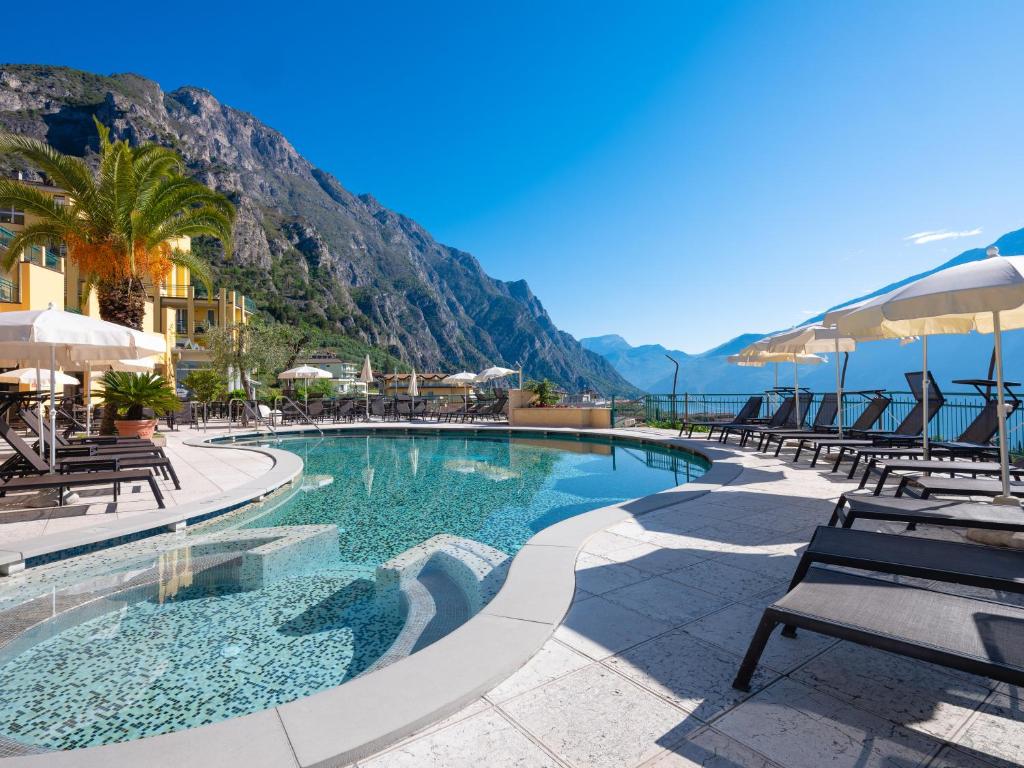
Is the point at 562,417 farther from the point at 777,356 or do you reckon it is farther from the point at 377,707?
the point at 377,707

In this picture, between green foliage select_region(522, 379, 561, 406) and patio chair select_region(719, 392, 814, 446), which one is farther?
green foliage select_region(522, 379, 561, 406)

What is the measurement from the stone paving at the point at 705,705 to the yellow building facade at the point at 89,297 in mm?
5590

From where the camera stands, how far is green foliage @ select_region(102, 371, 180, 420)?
859 centimetres

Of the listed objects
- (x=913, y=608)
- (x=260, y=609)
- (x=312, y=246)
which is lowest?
(x=260, y=609)

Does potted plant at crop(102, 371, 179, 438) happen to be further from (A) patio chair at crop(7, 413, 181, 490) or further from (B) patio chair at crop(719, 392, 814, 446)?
(B) patio chair at crop(719, 392, 814, 446)

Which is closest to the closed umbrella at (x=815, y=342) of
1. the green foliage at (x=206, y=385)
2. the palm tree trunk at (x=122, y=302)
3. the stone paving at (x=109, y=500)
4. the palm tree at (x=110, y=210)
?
the stone paving at (x=109, y=500)

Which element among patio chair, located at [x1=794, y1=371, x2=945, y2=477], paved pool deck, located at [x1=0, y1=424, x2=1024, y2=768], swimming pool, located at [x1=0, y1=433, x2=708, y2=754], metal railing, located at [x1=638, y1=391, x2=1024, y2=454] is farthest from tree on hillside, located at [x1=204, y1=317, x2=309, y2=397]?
paved pool deck, located at [x1=0, y1=424, x2=1024, y2=768]

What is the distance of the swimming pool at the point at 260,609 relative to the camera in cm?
223

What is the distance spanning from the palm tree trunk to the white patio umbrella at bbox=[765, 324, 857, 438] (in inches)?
454

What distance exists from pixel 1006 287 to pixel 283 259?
79.6m

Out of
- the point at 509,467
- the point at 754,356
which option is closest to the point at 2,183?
the point at 509,467

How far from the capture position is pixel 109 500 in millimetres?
5402

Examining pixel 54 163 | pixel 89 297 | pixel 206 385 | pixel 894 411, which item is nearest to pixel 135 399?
pixel 54 163

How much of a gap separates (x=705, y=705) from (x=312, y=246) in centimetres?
8617
